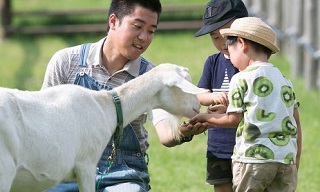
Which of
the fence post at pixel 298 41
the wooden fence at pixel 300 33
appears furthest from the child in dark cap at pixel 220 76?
the fence post at pixel 298 41

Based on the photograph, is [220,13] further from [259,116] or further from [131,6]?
[259,116]

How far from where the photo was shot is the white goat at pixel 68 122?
473 centimetres

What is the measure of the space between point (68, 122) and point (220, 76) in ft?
4.40

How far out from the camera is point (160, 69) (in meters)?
5.33

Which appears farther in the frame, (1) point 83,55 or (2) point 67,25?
(2) point 67,25

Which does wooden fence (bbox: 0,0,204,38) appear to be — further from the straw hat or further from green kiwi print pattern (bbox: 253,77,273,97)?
green kiwi print pattern (bbox: 253,77,273,97)

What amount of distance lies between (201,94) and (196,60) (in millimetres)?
10259

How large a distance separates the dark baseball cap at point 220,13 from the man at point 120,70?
32 cm

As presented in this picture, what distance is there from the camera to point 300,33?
14.2m

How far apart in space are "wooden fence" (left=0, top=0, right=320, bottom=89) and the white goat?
24.4ft

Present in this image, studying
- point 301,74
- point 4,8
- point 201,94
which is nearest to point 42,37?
point 4,8

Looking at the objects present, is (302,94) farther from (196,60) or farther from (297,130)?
(297,130)

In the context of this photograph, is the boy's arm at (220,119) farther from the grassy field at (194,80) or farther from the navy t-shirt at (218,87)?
the grassy field at (194,80)

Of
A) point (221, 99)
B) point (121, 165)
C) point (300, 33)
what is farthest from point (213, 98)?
point (300, 33)
